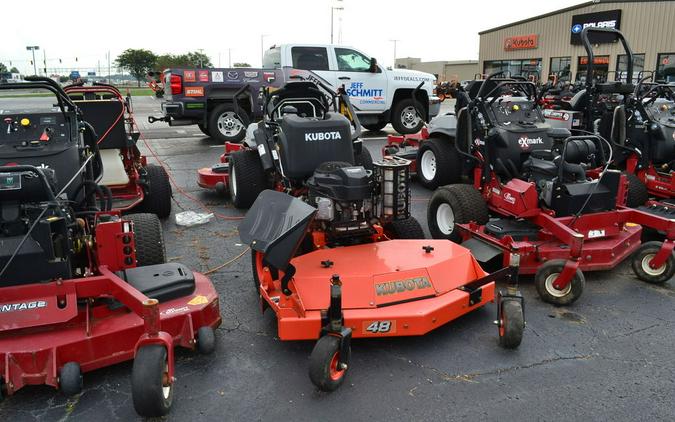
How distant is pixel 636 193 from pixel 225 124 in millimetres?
9599

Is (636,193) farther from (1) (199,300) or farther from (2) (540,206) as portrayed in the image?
(1) (199,300)

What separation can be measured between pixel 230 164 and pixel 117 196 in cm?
170

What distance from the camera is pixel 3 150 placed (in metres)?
4.89

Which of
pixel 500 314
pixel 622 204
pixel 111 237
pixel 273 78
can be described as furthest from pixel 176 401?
pixel 273 78

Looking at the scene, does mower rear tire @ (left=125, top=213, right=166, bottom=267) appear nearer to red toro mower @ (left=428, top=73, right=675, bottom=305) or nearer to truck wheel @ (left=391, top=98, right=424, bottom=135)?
red toro mower @ (left=428, top=73, right=675, bottom=305)

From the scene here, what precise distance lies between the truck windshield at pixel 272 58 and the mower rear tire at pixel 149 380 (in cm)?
1184

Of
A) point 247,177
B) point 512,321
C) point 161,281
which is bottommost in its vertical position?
point 512,321

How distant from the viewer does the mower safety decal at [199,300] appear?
393 centimetres

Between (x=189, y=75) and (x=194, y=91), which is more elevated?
(x=189, y=75)

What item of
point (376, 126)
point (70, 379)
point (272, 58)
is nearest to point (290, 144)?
point (70, 379)

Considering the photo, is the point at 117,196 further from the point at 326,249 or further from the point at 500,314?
the point at 500,314

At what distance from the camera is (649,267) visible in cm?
533

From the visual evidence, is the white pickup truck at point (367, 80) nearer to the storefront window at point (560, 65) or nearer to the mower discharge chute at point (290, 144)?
the mower discharge chute at point (290, 144)

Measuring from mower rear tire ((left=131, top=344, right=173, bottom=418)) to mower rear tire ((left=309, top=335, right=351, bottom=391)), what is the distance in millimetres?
857
